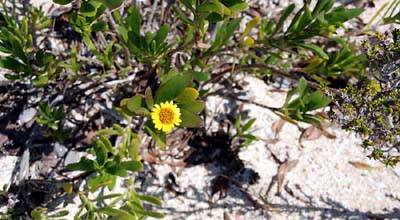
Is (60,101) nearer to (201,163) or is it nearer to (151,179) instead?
(151,179)

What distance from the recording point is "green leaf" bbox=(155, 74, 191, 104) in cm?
178

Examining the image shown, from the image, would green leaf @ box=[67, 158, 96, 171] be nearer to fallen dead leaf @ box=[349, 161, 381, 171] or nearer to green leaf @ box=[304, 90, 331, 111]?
green leaf @ box=[304, 90, 331, 111]

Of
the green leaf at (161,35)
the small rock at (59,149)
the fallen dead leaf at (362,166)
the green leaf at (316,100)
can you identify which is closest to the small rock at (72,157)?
the small rock at (59,149)

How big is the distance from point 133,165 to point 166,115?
0.72ft

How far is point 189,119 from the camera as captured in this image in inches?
72.6

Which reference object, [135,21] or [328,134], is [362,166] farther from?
[135,21]

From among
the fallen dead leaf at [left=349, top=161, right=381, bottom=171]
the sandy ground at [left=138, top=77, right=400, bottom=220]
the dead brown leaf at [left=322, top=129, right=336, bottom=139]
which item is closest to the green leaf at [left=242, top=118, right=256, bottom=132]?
the sandy ground at [left=138, top=77, right=400, bottom=220]

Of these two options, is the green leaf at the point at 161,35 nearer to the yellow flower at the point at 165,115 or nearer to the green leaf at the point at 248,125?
the yellow flower at the point at 165,115

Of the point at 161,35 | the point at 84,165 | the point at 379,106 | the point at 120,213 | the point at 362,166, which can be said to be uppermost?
the point at 161,35

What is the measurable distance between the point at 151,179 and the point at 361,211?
946 mm

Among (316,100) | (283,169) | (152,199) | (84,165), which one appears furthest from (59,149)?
(316,100)

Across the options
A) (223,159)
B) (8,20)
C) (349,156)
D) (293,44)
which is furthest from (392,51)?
(8,20)

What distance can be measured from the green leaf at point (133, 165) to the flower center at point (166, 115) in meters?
0.18

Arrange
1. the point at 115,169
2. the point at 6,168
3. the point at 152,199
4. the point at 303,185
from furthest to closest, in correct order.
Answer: the point at 303,185
the point at 6,168
the point at 152,199
the point at 115,169
